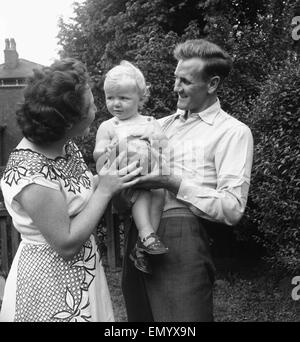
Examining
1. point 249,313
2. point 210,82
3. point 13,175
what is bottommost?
point 249,313

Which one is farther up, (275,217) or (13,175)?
(13,175)

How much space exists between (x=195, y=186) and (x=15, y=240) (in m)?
2.93

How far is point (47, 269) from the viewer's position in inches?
81.4

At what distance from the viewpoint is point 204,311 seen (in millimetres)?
2383

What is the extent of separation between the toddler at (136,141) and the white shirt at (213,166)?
108 millimetres

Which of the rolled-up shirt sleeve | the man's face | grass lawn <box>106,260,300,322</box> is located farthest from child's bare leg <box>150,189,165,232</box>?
grass lawn <box>106,260,300,322</box>

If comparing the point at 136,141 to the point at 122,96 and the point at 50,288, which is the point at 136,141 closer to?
the point at 122,96

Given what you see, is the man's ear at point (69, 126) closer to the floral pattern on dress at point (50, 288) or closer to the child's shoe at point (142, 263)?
the floral pattern on dress at point (50, 288)

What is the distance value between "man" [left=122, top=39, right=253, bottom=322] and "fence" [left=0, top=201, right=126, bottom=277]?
173cm

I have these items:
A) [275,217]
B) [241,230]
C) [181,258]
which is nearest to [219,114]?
[181,258]

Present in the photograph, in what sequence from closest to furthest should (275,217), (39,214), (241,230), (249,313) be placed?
1. (39,214)
2. (275,217)
3. (249,313)
4. (241,230)

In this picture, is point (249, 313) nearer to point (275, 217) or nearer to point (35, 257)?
point (275, 217)

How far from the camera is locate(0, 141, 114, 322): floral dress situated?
2.03m

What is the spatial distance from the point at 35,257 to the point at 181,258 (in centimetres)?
71
